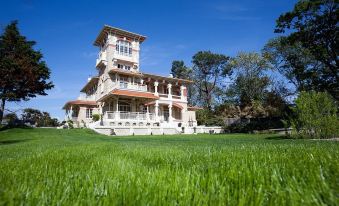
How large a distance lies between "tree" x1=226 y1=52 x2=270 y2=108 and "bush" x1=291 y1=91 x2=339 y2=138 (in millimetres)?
31453

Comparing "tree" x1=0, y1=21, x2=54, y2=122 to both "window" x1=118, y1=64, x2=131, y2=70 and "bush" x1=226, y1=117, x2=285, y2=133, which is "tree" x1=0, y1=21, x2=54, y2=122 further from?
"bush" x1=226, y1=117, x2=285, y2=133

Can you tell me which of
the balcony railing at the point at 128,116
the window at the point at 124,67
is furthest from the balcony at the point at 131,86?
the window at the point at 124,67

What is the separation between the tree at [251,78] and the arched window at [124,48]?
2038 cm

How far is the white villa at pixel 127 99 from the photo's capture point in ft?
100

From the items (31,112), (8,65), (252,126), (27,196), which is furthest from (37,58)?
(27,196)

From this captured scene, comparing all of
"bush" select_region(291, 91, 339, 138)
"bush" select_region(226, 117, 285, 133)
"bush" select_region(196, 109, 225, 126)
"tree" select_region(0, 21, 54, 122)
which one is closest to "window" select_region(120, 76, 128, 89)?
"tree" select_region(0, 21, 54, 122)

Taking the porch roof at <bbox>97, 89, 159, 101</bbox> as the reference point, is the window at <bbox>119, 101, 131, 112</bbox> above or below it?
below

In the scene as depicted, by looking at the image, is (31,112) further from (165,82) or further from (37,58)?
(165,82)

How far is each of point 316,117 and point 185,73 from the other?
4886 cm

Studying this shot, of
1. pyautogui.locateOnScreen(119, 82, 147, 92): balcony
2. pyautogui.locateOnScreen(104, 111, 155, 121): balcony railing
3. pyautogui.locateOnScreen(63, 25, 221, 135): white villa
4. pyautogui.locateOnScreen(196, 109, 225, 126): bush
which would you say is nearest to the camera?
pyautogui.locateOnScreen(104, 111, 155, 121): balcony railing

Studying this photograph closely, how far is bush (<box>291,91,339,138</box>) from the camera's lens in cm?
1199

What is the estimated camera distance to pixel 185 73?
199 feet

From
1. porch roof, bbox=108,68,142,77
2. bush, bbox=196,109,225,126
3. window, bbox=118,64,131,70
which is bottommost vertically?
bush, bbox=196,109,225,126

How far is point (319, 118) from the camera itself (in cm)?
1230
